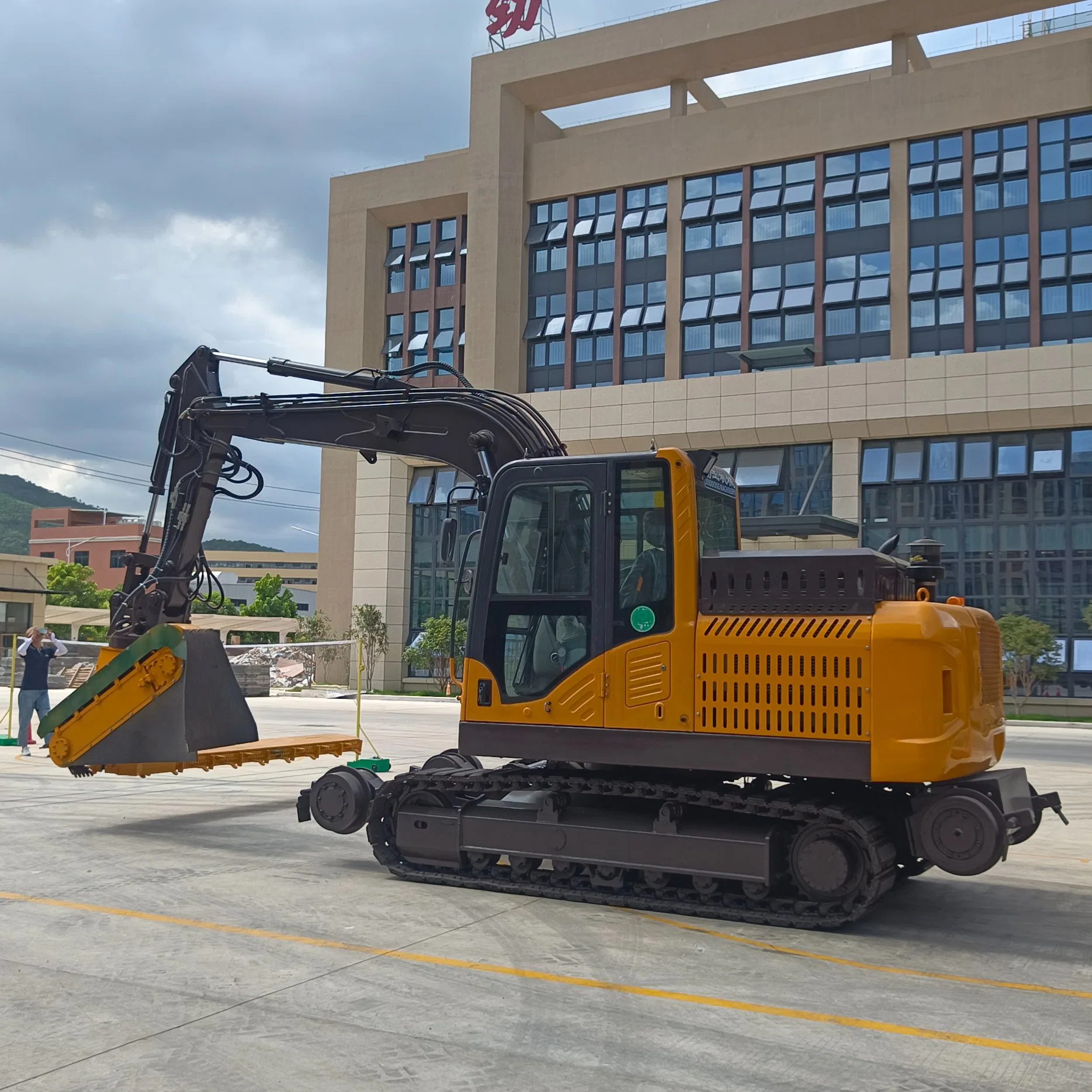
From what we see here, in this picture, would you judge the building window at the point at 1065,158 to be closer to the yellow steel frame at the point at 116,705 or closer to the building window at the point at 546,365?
the building window at the point at 546,365

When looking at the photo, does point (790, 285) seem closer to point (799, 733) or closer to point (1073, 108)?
point (1073, 108)

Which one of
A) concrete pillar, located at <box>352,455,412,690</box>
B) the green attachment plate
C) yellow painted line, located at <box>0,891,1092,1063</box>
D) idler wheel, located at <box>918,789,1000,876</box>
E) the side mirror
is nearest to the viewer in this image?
yellow painted line, located at <box>0,891,1092,1063</box>

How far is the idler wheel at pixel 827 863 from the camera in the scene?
731 centimetres

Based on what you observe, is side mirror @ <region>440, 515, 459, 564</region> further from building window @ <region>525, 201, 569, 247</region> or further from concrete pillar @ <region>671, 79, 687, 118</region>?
building window @ <region>525, 201, 569, 247</region>

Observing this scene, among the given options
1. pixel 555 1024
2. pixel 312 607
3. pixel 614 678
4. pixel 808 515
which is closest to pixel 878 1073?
pixel 555 1024

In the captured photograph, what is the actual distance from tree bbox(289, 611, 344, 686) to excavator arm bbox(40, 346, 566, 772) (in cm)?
3600

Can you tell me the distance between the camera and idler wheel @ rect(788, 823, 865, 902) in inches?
288

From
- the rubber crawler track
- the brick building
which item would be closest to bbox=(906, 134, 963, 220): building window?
the rubber crawler track

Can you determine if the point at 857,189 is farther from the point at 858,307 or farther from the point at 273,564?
the point at 273,564

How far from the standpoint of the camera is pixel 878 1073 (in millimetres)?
4953

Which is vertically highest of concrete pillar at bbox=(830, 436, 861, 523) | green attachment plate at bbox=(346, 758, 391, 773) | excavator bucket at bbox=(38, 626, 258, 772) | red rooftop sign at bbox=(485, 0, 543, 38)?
red rooftop sign at bbox=(485, 0, 543, 38)

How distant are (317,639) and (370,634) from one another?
4896mm

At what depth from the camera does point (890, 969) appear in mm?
6629

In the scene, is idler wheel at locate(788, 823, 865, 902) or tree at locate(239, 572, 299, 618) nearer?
idler wheel at locate(788, 823, 865, 902)
